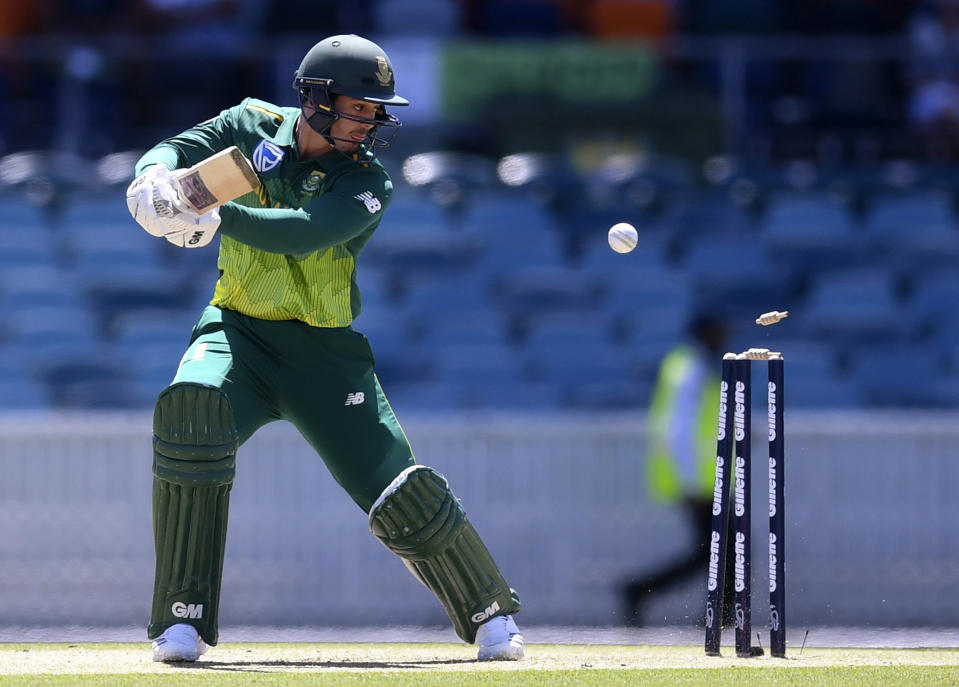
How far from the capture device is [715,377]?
8.20 m

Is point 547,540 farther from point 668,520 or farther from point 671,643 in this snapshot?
point 671,643

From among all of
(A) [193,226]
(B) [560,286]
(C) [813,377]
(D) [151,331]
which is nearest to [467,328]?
(B) [560,286]

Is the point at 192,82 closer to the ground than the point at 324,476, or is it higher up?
higher up

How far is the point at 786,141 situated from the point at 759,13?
4.43 feet

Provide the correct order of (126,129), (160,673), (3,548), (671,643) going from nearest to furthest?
(160,673) < (671,643) < (3,548) < (126,129)

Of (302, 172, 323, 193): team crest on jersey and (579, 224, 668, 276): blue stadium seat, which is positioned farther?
(579, 224, 668, 276): blue stadium seat

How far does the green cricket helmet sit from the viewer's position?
524cm

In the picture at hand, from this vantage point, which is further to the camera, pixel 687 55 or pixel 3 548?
pixel 687 55

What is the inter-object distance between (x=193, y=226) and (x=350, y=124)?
0.78 meters

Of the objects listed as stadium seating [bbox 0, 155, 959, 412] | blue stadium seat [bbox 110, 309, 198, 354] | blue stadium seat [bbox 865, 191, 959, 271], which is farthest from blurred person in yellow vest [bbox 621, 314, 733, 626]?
blue stadium seat [bbox 865, 191, 959, 271]

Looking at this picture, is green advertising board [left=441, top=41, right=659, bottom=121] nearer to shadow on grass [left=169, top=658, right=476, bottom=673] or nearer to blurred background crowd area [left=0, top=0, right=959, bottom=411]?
blurred background crowd area [left=0, top=0, right=959, bottom=411]

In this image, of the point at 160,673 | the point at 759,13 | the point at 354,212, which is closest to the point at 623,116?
the point at 759,13

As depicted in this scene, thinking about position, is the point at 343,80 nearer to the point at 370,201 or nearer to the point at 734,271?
the point at 370,201

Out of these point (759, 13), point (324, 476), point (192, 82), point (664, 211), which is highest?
point (759, 13)
